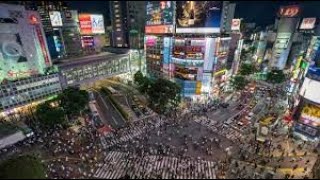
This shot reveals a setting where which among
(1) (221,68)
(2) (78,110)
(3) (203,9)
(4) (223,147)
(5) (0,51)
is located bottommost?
(4) (223,147)

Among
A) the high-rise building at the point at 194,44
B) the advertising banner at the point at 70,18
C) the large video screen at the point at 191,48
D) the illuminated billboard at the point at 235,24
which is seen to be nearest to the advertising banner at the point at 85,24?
the advertising banner at the point at 70,18

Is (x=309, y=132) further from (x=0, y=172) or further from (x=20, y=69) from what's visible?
Result: (x=20, y=69)

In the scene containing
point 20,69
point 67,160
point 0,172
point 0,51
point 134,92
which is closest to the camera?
point 0,172

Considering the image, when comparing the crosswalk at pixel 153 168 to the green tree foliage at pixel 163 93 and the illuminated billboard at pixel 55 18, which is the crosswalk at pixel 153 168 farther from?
the illuminated billboard at pixel 55 18

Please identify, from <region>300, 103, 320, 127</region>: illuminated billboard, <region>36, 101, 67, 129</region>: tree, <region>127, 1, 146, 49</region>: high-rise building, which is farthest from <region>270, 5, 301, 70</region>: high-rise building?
<region>36, 101, 67, 129</region>: tree

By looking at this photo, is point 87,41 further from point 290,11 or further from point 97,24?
point 290,11

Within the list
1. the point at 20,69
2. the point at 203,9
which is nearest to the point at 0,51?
the point at 20,69
